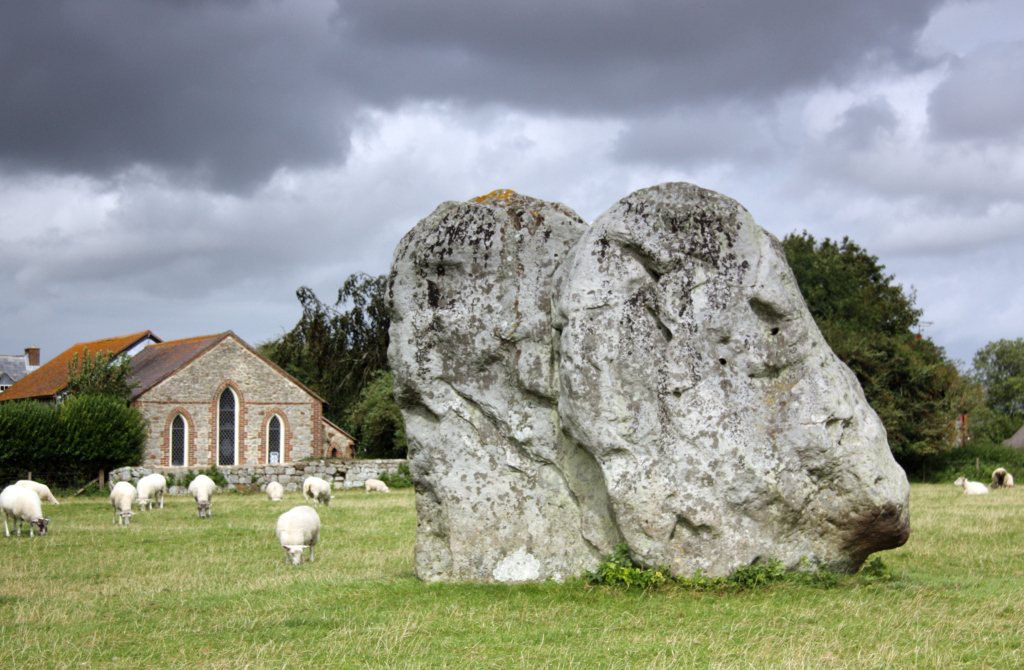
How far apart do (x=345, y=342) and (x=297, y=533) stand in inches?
1739

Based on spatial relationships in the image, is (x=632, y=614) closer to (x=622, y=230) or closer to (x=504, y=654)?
(x=504, y=654)

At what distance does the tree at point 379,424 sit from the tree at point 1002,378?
195 feet

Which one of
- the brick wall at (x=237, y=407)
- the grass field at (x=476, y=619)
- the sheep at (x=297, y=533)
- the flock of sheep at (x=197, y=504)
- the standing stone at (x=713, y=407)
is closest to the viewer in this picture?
the grass field at (x=476, y=619)

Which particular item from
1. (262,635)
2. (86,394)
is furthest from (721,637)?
(86,394)

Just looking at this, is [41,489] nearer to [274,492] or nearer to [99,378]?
[274,492]

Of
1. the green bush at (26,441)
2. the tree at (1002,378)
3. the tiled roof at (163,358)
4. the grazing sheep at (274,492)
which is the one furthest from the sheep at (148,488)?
the tree at (1002,378)

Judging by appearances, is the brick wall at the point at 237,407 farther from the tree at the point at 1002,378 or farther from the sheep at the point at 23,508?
the tree at the point at 1002,378

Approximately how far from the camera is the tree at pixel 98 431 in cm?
3603

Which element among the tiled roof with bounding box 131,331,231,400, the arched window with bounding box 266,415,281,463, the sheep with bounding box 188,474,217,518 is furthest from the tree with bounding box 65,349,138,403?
the sheep with bounding box 188,474,217,518

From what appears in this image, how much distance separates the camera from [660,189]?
10852 millimetres

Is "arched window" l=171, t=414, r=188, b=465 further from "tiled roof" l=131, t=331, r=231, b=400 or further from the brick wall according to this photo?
"tiled roof" l=131, t=331, r=231, b=400

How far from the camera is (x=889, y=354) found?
4053cm

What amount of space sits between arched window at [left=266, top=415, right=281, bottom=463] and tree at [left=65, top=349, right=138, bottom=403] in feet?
21.6

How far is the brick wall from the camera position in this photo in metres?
40.9
